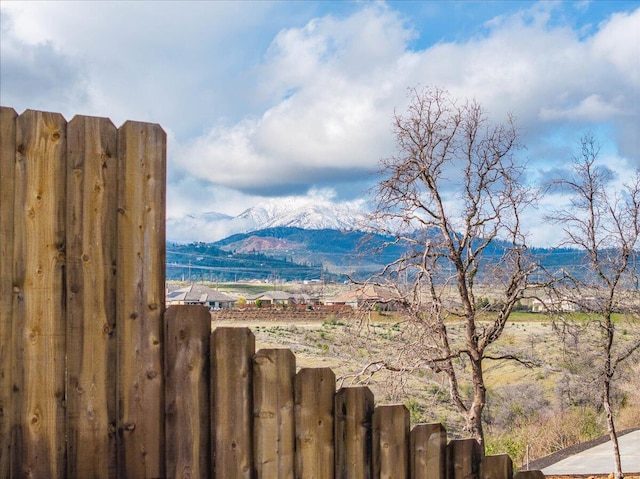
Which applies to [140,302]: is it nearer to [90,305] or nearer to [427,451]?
[90,305]

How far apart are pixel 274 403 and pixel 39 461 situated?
3.44 ft

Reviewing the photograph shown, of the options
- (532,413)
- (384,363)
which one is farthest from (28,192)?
(532,413)

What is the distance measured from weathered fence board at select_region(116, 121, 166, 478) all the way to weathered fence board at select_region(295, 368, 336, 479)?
660 millimetres

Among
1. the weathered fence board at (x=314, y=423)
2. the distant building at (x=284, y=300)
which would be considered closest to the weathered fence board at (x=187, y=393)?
the weathered fence board at (x=314, y=423)

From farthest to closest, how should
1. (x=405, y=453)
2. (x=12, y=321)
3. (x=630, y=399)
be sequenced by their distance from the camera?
1. (x=630, y=399)
2. (x=405, y=453)
3. (x=12, y=321)

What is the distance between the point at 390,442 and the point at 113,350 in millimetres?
1459

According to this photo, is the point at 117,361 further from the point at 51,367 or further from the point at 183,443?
the point at 183,443

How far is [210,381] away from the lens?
330 cm

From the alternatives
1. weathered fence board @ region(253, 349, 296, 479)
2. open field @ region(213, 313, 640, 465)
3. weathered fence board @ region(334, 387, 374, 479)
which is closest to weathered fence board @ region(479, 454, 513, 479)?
weathered fence board @ region(334, 387, 374, 479)

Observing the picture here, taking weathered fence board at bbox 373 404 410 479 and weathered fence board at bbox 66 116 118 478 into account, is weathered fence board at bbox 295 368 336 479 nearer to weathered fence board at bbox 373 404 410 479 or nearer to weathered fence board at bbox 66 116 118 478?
weathered fence board at bbox 373 404 410 479

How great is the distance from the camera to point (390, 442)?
3.62 m

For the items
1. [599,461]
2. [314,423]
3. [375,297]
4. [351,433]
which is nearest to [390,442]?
[351,433]

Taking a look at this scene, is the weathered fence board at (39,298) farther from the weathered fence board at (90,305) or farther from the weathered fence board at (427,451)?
the weathered fence board at (427,451)

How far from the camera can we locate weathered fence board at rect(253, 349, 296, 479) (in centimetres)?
337
